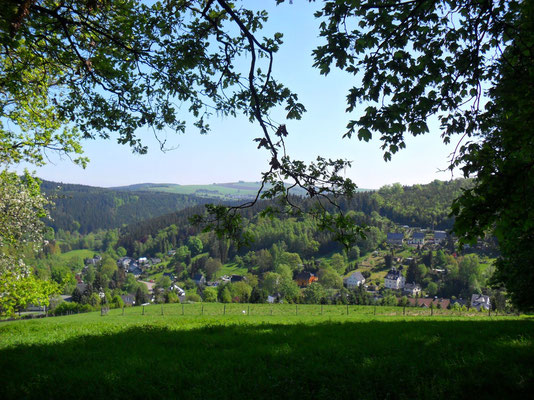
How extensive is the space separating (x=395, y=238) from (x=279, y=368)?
16627 centimetres

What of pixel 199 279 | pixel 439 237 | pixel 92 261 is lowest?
pixel 92 261

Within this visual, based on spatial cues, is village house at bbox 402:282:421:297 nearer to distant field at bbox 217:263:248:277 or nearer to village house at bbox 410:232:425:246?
village house at bbox 410:232:425:246

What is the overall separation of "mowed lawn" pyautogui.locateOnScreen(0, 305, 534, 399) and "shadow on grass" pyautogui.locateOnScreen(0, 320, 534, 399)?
17 mm

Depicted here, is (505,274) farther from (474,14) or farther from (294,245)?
(294,245)

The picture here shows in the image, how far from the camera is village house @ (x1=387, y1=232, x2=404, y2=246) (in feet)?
511

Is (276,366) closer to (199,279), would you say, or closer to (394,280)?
(394,280)

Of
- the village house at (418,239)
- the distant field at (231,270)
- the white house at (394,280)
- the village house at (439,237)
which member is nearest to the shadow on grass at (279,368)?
the white house at (394,280)

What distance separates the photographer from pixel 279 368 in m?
5.78

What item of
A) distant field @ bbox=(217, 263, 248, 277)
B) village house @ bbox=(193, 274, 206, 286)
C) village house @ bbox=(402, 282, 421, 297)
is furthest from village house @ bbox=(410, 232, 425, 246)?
village house @ bbox=(193, 274, 206, 286)

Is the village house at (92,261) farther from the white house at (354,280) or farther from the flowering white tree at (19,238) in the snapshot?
the flowering white tree at (19,238)

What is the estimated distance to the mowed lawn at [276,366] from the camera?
502cm

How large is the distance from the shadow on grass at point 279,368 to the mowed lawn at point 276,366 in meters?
0.02

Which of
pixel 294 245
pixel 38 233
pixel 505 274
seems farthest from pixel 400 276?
pixel 38 233

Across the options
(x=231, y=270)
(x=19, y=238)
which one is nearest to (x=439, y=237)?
(x=231, y=270)
